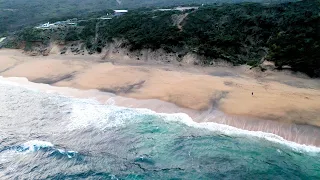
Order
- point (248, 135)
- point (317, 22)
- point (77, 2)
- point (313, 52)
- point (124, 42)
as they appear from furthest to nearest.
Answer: point (77, 2) < point (124, 42) < point (317, 22) < point (313, 52) < point (248, 135)

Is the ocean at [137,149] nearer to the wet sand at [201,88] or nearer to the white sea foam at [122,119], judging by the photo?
the white sea foam at [122,119]

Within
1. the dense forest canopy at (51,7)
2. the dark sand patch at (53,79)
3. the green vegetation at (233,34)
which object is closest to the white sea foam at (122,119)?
the dark sand patch at (53,79)

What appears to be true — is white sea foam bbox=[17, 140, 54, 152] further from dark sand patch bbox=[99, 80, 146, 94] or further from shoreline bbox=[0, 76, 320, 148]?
dark sand patch bbox=[99, 80, 146, 94]

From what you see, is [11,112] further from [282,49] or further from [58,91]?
[282,49]

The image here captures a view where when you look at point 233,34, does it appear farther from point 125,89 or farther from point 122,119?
point 122,119

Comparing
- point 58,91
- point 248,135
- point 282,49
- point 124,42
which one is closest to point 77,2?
point 124,42

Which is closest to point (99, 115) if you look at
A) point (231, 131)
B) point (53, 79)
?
point (231, 131)

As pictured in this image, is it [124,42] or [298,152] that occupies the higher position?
[124,42]

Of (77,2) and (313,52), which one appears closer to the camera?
(313,52)
